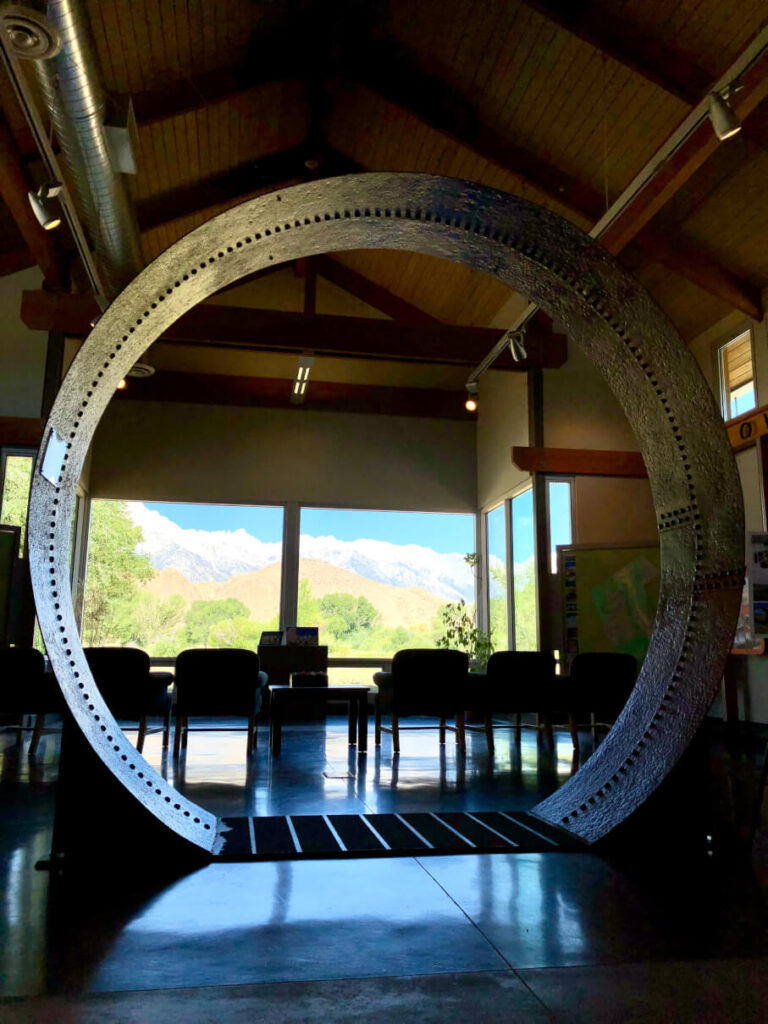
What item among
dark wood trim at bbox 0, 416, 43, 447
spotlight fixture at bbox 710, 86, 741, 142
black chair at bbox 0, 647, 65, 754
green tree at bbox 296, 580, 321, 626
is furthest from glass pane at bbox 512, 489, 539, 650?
dark wood trim at bbox 0, 416, 43, 447

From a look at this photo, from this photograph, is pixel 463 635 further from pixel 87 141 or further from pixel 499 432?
pixel 87 141

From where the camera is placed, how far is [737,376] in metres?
8.16

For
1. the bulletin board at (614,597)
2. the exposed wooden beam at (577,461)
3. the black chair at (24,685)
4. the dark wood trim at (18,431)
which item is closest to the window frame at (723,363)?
the exposed wooden beam at (577,461)

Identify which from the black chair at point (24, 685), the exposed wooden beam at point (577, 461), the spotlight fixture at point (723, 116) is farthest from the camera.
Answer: the exposed wooden beam at point (577, 461)

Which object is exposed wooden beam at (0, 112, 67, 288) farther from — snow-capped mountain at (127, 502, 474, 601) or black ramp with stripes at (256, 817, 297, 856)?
black ramp with stripes at (256, 817, 297, 856)

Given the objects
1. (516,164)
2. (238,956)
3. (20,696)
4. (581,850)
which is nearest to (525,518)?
(516,164)

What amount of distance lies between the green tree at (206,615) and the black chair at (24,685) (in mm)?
5173

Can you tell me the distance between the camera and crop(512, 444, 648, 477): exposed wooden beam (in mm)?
9078

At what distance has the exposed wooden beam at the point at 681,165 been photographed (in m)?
5.08

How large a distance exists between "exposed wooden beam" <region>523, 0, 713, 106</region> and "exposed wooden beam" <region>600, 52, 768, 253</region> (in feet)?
1.50

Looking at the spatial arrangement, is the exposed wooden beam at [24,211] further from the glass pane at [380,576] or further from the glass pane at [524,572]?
the glass pane at [524,572]

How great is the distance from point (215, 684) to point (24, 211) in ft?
15.8

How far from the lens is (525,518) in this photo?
9.72m

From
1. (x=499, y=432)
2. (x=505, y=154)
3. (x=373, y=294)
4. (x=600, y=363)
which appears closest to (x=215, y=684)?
(x=600, y=363)
